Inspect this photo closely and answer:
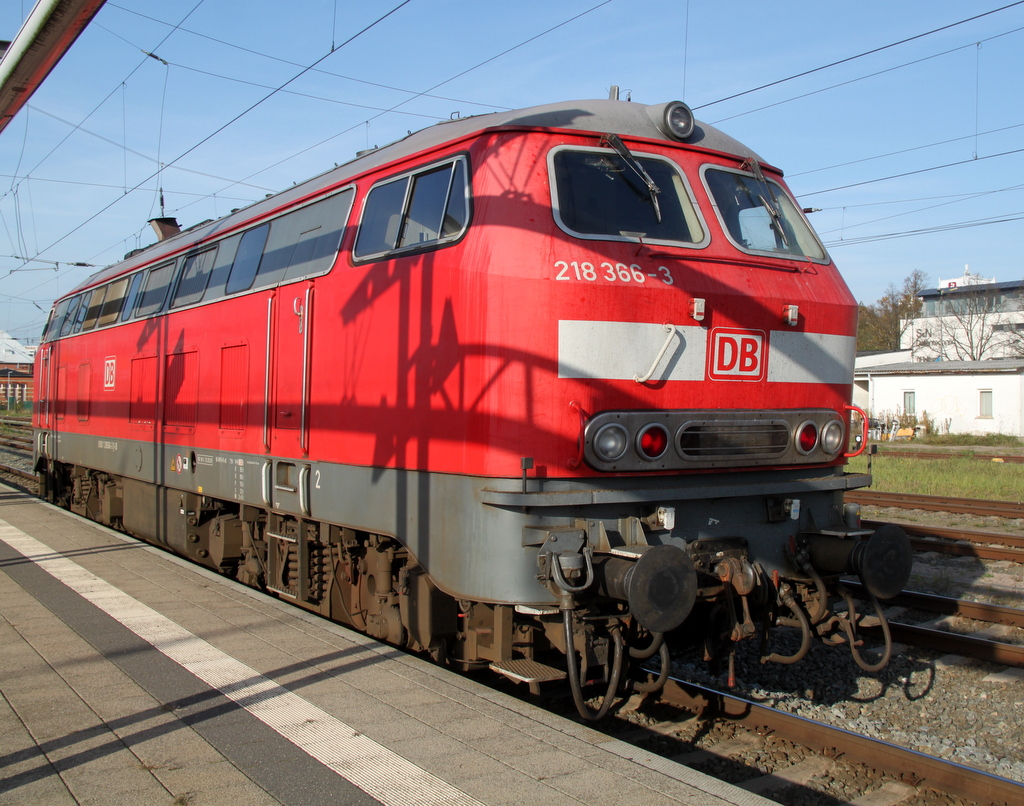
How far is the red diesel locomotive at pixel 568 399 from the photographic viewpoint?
481 centimetres

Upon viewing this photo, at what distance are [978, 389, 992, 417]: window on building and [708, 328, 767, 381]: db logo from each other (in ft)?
111

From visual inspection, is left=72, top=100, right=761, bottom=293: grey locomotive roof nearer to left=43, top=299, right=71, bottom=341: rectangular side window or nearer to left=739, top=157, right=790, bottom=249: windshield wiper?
left=739, top=157, right=790, bottom=249: windshield wiper

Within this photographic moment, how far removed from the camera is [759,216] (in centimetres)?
605

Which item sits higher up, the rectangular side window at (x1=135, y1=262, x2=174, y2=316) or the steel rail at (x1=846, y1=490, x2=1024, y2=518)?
the rectangular side window at (x1=135, y1=262, x2=174, y2=316)

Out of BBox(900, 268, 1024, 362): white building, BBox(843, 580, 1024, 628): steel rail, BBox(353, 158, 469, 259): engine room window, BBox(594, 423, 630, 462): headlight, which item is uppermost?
BBox(900, 268, 1024, 362): white building

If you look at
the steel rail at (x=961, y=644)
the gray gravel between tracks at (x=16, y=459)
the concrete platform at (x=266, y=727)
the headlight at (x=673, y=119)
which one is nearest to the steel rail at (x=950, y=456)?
the steel rail at (x=961, y=644)

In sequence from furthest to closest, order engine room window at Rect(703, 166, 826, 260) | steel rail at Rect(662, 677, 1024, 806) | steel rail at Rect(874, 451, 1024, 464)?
steel rail at Rect(874, 451, 1024, 464), engine room window at Rect(703, 166, 826, 260), steel rail at Rect(662, 677, 1024, 806)

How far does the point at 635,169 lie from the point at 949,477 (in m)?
16.9

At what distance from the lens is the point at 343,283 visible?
6.20 metres

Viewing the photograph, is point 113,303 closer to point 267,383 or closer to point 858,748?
point 267,383

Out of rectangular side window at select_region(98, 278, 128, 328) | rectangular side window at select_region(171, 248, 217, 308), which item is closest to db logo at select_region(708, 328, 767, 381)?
rectangular side window at select_region(171, 248, 217, 308)

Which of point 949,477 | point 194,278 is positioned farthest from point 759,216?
point 949,477

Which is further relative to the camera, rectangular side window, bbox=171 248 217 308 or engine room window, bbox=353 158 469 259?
rectangular side window, bbox=171 248 217 308

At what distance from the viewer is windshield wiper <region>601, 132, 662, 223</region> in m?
5.41
